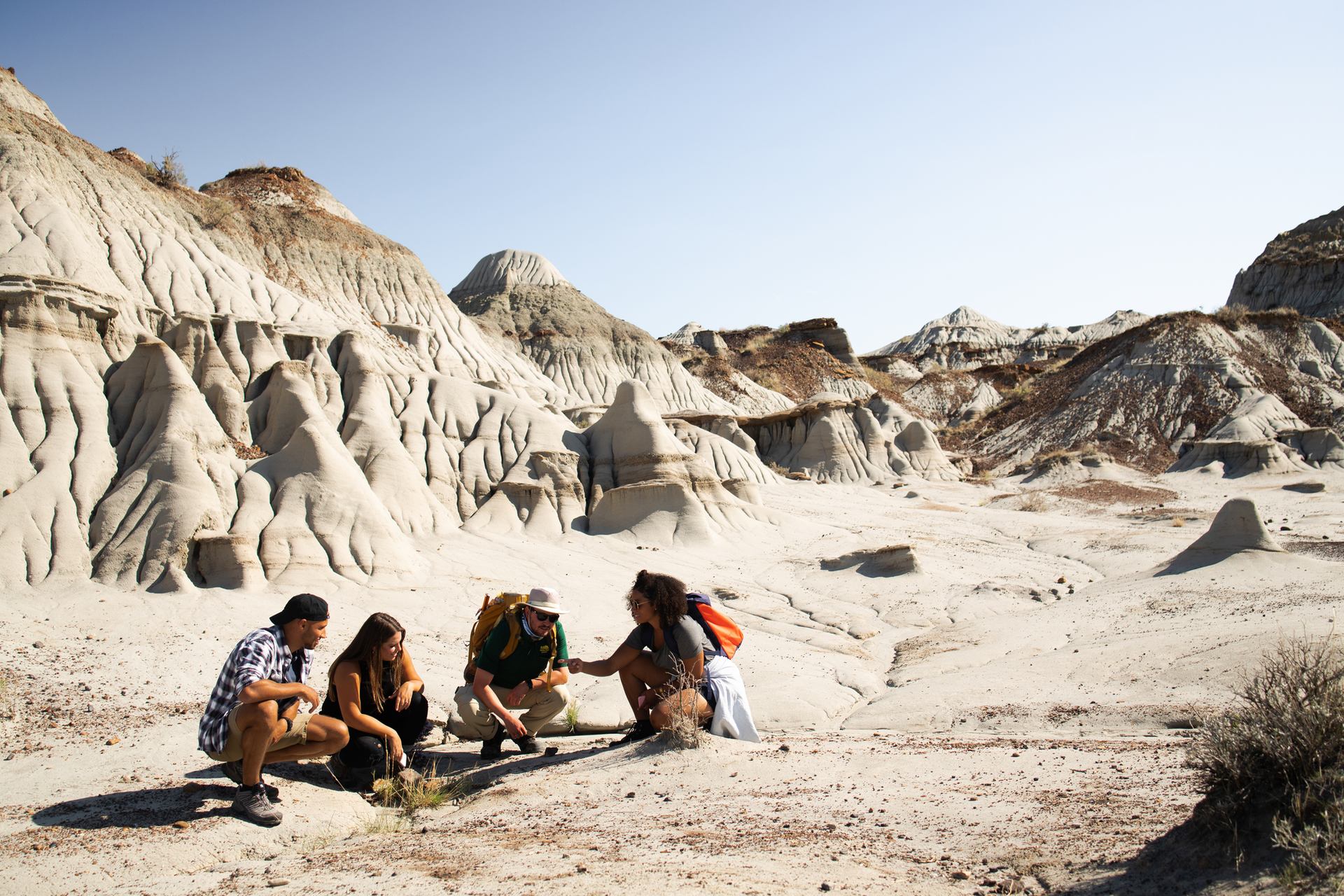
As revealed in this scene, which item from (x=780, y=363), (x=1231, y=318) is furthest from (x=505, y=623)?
(x=780, y=363)

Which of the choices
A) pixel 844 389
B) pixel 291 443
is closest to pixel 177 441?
pixel 291 443

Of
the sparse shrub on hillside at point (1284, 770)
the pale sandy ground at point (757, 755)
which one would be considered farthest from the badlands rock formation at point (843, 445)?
the sparse shrub on hillside at point (1284, 770)

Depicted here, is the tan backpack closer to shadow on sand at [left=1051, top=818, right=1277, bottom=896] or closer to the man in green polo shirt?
the man in green polo shirt

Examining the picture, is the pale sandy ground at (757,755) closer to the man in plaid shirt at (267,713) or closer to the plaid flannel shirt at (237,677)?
the man in plaid shirt at (267,713)

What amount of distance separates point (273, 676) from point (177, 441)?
10958 millimetres

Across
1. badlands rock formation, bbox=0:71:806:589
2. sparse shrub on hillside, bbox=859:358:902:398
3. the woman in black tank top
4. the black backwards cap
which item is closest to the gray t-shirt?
the woman in black tank top

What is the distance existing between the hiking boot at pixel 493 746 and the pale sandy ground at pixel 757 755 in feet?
0.62

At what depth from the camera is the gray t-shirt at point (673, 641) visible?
20.4 feet

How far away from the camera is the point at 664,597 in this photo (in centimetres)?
625

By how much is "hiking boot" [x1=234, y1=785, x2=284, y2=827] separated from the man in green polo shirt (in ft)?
5.30

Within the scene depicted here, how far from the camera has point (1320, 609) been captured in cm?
1044

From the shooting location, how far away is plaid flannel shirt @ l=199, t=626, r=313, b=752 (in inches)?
204

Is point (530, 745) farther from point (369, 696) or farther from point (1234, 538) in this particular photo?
point (1234, 538)

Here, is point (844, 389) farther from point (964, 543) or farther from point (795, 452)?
point (964, 543)
